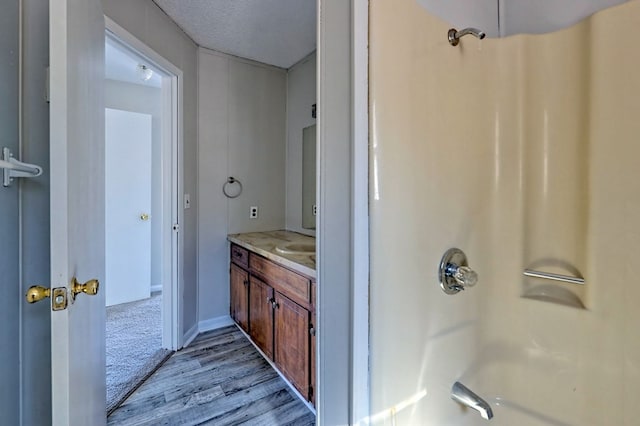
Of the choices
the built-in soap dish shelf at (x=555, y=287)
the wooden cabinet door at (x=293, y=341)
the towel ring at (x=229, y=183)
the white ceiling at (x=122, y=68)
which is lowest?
the wooden cabinet door at (x=293, y=341)

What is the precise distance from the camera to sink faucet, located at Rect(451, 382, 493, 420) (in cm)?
97

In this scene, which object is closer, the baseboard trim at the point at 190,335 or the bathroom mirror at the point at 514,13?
the bathroom mirror at the point at 514,13

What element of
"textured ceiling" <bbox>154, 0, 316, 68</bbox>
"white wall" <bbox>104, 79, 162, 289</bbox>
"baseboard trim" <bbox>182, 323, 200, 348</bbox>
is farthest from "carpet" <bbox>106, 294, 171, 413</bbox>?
"textured ceiling" <bbox>154, 0, 316, 68</bbox>

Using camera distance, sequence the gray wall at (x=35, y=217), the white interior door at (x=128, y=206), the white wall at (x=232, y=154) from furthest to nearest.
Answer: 1. the white interior door at (x=128, y=206)
2. the white wall at (x=232, y=154)
3. the gray wall at (x=35, y=217)

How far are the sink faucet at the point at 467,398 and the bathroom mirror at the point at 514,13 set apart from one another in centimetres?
132

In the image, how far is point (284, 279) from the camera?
1655mm

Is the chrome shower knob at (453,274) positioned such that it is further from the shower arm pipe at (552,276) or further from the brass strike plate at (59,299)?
the brass strike plate at (59,299)

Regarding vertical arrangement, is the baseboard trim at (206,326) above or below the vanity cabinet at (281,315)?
below

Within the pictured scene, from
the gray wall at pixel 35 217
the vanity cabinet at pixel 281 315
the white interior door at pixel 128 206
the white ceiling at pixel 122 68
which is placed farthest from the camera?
the white interior door at pixel 128 206

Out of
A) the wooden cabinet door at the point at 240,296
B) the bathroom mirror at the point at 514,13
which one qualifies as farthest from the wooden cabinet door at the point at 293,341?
the bathroom mirror at the point at 514,13

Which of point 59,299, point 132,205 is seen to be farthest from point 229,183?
point 59,299

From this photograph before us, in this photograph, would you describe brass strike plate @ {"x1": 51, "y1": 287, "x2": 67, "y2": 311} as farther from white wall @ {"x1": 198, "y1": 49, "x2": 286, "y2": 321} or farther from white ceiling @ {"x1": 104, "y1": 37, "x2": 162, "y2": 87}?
white ceiling @ {"x1": 104, "y1": 37, "x2": 162, "y2": 87}

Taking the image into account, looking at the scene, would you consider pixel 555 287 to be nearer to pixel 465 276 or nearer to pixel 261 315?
pixel 465 276

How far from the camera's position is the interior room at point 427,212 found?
0.82 metres
